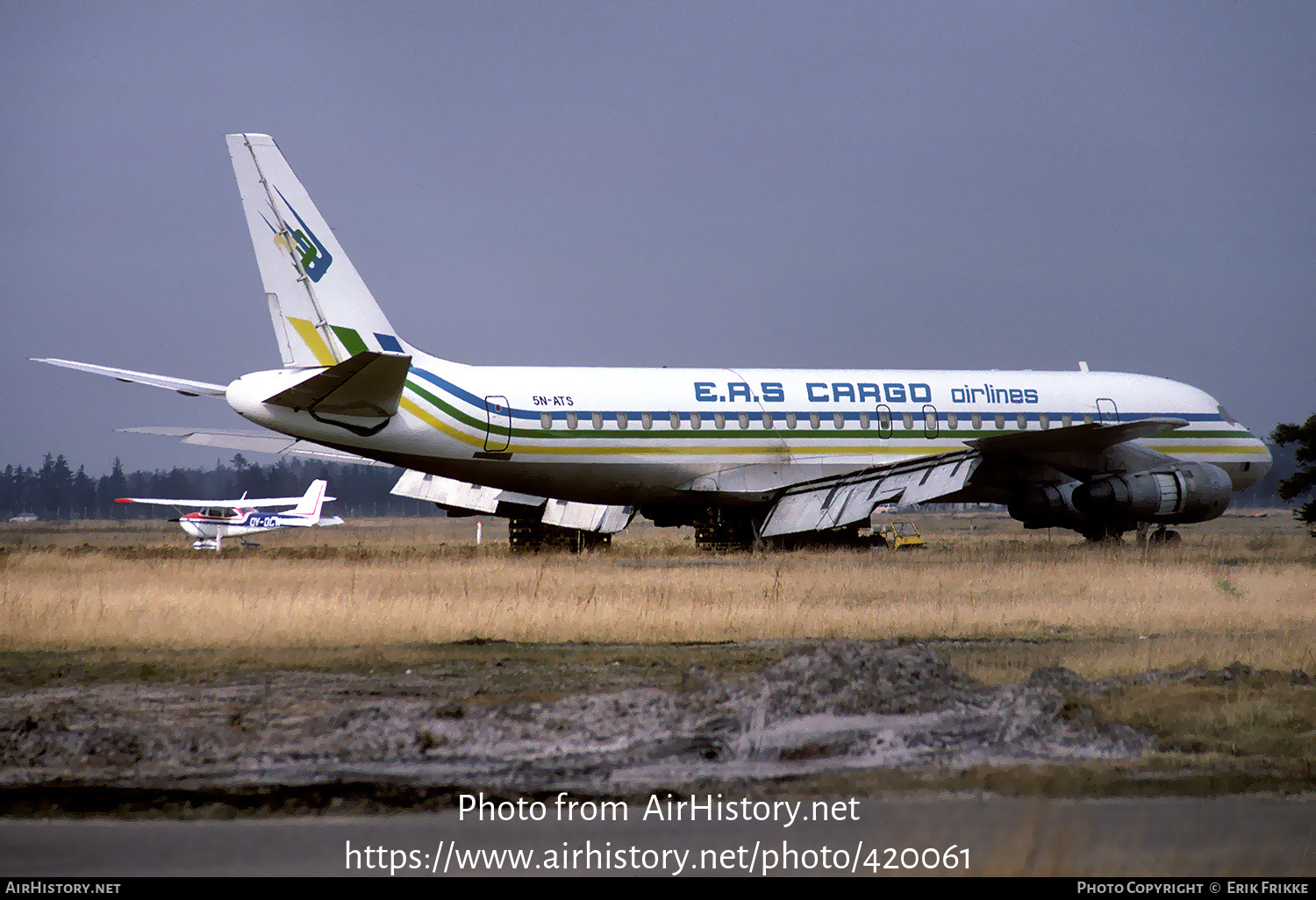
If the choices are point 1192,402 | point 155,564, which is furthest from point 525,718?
point 1192,402

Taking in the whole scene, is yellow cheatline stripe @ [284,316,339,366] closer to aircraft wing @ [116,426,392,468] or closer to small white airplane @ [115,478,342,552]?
aircraft wing @ [116,426,392,468]

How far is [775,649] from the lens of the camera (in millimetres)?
12219

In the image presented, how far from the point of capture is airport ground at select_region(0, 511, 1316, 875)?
6.45m

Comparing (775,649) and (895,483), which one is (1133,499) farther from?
(775,649)

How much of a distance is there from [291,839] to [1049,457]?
2401 cm

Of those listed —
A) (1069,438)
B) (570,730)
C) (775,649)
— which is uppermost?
(1069,438)

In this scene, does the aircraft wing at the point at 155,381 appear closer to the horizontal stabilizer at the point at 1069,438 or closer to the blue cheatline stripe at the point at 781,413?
the blue cheatline stripe at the point at 781,413

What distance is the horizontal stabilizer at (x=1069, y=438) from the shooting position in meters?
25.1

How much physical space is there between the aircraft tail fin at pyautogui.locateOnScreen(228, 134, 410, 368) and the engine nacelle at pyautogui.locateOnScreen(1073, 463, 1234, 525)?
14872 millimetres

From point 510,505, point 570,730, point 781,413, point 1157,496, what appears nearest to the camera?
point 570,730

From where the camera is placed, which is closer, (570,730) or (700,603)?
(570,730)

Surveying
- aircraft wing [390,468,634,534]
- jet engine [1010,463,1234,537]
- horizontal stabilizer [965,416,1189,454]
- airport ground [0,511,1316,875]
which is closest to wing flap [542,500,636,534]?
aircraft wing [390,468,634,534]

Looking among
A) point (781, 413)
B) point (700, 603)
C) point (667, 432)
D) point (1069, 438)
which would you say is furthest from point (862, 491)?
point (700, 603)

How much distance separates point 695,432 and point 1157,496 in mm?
9866
